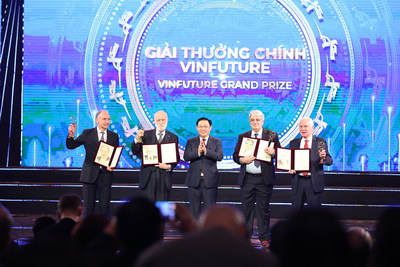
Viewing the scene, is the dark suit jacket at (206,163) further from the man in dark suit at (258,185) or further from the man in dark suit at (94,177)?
the man in dark suit at (94,177)

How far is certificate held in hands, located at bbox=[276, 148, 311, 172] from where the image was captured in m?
6.10

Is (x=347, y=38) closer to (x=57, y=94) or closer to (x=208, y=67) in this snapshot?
(x=208, y=67)

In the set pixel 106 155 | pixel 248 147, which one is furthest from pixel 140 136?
pixel 248 147

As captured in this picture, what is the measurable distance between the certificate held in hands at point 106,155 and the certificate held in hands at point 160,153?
31 cm

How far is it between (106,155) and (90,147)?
0.25 m

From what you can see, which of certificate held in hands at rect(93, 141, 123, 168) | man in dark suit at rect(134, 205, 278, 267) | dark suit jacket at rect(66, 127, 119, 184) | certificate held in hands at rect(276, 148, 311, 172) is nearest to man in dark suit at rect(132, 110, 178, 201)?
certificate held in hands at rect(93, 141, 123, 168)

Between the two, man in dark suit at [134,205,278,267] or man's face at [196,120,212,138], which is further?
man's face at [196,120,212,138]

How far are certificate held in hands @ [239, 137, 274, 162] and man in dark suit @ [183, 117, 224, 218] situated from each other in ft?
0.98

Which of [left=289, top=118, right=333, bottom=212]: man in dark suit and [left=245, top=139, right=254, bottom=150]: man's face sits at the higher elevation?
[left=245, top=139, right=254, bottom=150]: man's face

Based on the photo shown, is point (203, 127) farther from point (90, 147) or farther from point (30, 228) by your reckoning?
point (30, 228)

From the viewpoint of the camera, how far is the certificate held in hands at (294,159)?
6102 mm

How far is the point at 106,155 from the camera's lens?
630 centimetres

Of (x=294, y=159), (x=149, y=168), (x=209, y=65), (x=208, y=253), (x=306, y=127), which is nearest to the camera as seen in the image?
(x=208, y=253)

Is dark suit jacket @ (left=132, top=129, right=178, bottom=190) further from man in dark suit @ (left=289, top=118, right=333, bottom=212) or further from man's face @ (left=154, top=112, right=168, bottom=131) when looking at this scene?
man in dark suit @ (left=289, top=118, right=333, bottom=212)
